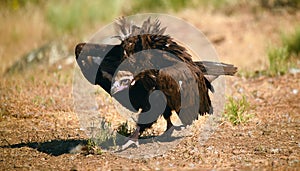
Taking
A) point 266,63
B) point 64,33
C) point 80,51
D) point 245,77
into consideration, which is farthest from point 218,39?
point 80,51

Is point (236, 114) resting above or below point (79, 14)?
below

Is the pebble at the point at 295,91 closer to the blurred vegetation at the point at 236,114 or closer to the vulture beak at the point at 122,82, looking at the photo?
the blurred vegetation at the point at 236,114

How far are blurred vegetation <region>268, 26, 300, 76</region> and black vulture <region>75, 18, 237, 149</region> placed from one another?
3.67 m

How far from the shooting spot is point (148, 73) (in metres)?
5.21

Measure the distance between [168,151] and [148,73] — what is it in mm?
917

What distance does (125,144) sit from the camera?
220 inches

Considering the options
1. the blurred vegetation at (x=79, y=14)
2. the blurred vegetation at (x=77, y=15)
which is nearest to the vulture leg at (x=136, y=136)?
the blurred vegetation at (x=77, y=15)

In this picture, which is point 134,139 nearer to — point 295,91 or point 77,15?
point 295,91

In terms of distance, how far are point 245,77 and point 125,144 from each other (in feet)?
14.0

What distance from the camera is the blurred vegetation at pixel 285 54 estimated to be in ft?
30.4

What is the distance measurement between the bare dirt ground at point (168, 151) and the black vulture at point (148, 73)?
49 centimetres

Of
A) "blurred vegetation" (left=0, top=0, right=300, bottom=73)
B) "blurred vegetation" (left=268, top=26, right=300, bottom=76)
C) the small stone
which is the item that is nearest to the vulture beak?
the small stone

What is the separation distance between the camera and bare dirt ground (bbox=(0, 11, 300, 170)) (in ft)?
17.1

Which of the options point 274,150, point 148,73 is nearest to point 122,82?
point 148,73
